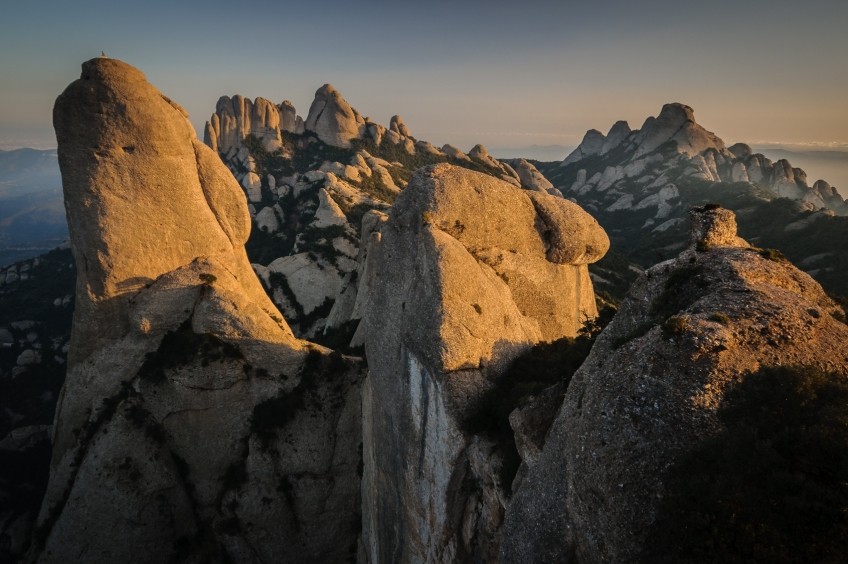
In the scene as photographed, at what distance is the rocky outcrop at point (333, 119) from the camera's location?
130 m

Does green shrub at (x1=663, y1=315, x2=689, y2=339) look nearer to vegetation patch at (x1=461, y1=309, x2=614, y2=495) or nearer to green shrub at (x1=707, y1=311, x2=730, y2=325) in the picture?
green shrub at (x1=707, y1=311, x2=730, y2=325)

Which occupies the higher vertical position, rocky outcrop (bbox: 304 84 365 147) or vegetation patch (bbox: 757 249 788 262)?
rocky outcrop (bbox: 304 84 365 147)

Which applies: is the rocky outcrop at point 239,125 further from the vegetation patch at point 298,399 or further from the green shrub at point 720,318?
the green shrub at point 720,318

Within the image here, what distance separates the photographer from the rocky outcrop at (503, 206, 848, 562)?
10297mm

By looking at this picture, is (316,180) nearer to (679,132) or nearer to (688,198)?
(688,198)

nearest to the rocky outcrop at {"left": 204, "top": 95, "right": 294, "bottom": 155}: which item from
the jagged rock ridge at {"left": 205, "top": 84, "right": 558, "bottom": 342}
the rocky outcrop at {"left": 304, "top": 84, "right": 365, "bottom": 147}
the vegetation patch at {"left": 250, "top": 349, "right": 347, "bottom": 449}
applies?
the jagged rock ridge at {"left": 205, "top": 84, "right": 558, "bottom": 342}

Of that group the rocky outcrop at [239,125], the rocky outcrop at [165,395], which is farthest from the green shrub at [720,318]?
the rocky outcrop at [239,125]

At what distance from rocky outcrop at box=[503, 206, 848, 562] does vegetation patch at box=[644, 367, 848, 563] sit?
21 cm

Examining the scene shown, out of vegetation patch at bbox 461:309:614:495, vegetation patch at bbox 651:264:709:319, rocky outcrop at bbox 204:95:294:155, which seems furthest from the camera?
rocky outcrop at bbox 204:95:294:155

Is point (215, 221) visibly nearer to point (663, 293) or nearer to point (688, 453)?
point (663, 293)

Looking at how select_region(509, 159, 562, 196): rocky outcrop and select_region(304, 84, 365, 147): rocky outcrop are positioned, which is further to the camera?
select_region(509, 159, 562, 196): rocky outcrop

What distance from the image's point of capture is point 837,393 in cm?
992

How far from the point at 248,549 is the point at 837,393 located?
32555 millimetres

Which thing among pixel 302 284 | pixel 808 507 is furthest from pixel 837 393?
pixel 302 284
